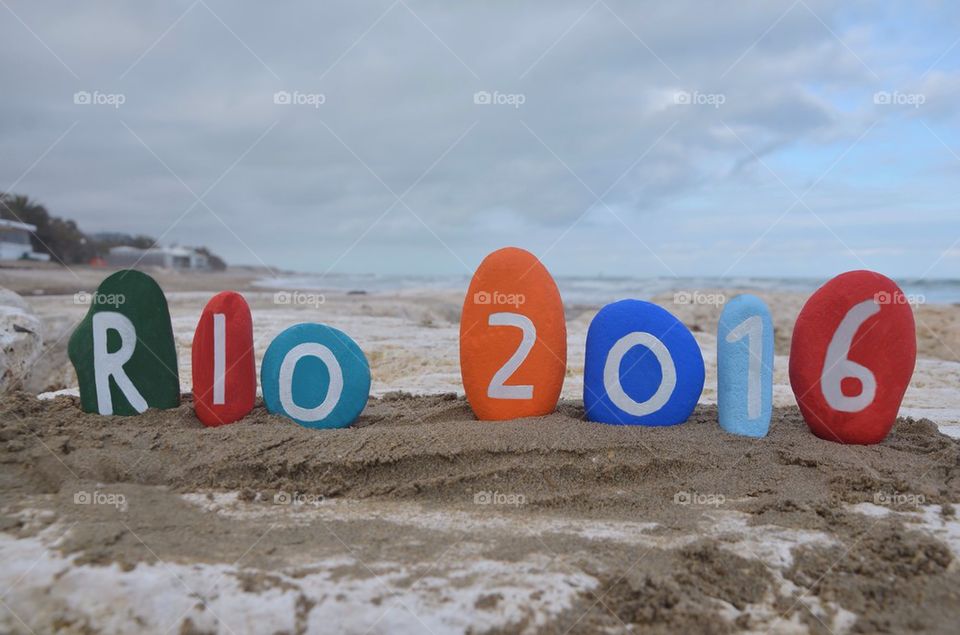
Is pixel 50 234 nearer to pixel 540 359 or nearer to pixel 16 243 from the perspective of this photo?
pixel 16 243

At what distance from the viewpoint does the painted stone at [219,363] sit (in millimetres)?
4902

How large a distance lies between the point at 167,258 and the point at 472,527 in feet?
158

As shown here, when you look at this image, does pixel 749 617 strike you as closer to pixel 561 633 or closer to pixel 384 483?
pixel 561 633

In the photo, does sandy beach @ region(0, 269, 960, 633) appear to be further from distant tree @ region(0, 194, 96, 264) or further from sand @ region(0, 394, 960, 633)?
distant tree @ region(0, 194, 96, 264)

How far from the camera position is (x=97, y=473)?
12.5ft

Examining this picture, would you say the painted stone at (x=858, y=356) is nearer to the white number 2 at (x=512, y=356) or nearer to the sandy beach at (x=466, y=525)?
the sandy beach at (x=466, y=525)

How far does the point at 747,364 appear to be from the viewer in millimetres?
4680

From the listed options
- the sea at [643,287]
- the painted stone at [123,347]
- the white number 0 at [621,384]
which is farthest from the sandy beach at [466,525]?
the sea at [643,287]

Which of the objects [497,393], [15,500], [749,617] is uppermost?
[497,393]

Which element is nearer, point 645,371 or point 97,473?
point 97,473

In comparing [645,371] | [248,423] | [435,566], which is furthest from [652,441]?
[248,423]

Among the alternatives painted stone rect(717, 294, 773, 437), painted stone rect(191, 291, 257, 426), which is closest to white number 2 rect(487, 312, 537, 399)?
painted stone rect(717, 294, 773, 437)

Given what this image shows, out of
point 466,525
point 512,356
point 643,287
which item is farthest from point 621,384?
point 643,287

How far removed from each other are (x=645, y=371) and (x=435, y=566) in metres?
2.55
